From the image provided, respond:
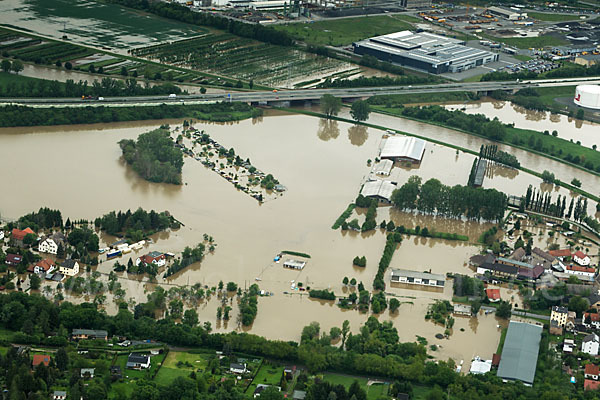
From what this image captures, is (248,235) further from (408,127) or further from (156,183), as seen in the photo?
(408,127)

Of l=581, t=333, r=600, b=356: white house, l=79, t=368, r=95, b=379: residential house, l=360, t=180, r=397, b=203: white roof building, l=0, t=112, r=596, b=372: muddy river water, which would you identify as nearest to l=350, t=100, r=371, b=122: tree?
l=0, t=112, r=596, b=372: muddy river water

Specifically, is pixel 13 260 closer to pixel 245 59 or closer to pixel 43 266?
pixel 43 266

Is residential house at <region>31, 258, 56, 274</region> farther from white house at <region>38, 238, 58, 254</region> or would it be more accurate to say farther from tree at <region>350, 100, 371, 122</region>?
tree at <region>350, 100, 371, 122</region>

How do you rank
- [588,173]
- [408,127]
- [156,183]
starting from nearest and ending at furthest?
[156,183] → [588,173] → [408,127]

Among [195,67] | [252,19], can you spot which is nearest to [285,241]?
[195,67]

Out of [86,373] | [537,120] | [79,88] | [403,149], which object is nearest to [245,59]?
[79,88]
